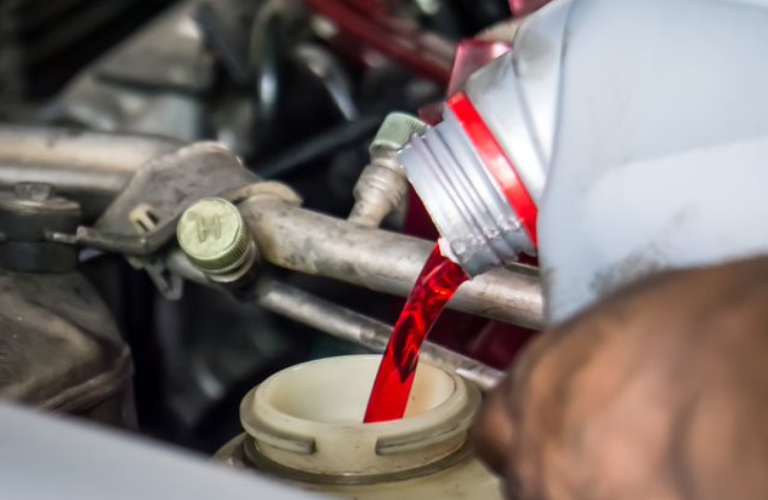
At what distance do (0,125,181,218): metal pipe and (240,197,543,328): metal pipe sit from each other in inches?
5.4

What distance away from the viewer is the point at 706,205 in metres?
0.47

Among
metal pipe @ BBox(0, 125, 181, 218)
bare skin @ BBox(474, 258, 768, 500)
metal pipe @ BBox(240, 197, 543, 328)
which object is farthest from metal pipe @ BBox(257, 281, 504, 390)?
bare skin @ BBox(474, 258, 768, 500)

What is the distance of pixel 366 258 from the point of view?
742 mm

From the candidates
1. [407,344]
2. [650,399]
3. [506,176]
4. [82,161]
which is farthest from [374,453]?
[82,161]

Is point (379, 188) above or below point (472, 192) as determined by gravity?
below

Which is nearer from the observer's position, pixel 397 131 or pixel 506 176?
pixel 506 176

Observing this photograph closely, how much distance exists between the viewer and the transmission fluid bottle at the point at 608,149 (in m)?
0.47

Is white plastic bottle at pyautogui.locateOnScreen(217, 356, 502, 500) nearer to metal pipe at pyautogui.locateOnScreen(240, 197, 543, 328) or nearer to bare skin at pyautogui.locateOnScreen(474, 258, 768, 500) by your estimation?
metal pipe at pyautogui.locateOnScreen(240, 197, 543, 328)

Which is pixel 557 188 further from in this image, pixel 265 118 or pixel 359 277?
pixel 265 118

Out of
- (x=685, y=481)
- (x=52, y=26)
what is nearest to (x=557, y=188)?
(x=685, y=481)

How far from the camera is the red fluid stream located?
0.62 metres

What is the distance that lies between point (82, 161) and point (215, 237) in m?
0.21

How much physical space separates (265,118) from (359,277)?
0.67 meters

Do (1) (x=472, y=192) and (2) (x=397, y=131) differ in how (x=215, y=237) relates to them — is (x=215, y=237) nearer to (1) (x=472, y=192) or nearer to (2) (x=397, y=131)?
(2) (x=397, y=131)
